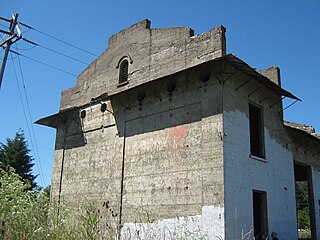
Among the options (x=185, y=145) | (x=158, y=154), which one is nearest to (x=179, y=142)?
(x=185, y=145)

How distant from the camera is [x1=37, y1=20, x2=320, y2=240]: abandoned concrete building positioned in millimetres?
11156

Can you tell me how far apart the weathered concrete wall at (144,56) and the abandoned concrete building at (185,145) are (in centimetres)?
5

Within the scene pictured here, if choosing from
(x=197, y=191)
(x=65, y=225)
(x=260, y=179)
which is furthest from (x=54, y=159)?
(x=65, y=225)

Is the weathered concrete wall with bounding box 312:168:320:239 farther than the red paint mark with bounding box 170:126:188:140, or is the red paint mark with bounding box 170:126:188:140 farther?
the weathered concrete wall with bounding box 312:168:320:239

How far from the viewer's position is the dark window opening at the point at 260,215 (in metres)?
12.2

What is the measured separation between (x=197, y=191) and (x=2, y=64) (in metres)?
9.41

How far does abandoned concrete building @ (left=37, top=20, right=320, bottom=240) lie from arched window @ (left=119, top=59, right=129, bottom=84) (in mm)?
55

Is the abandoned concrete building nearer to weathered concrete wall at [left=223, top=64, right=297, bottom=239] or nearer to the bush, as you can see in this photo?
weathered concrete wall at [left=223, top=64, right=297, bottom=239]

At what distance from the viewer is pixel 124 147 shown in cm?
1432

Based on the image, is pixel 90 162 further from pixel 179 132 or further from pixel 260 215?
pixel 260 215

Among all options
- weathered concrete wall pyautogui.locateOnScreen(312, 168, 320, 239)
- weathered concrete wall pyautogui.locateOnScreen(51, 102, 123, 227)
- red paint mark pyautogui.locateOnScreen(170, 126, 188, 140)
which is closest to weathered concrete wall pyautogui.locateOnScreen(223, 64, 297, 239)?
red paint mark pyautogui.locateOnScreen(170, 126, 188, 140)

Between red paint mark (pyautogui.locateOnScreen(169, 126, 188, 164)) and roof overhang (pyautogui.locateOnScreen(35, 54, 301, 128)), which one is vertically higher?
roof overhang (pyautogui.locateOnScreen(35, 54, 301, 128))

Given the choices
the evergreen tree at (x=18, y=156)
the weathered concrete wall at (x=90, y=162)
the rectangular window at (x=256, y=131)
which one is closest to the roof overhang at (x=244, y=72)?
the weathered concrete wall at (x=90, y=162)

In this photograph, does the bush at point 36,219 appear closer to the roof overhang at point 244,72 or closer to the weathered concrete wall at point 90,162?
the roof overhang at point 244,72
